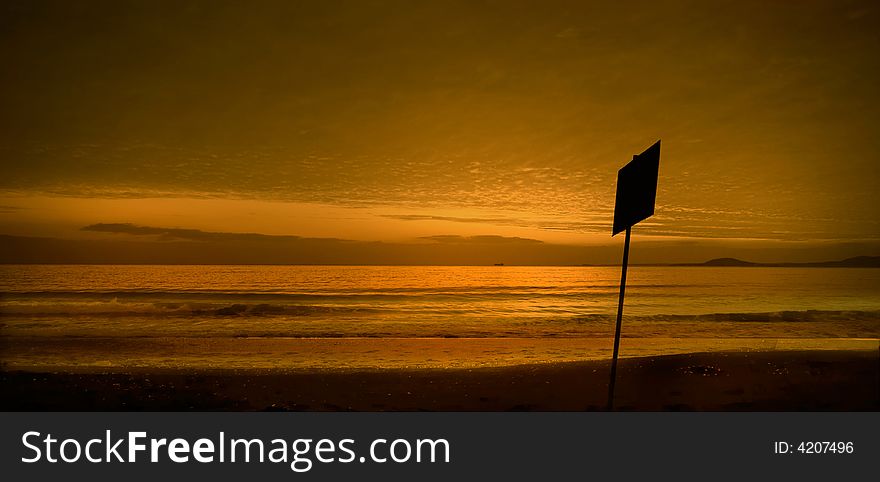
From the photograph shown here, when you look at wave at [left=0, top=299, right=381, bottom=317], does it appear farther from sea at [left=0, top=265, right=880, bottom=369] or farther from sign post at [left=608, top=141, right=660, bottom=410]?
sign post at [left=608, top=141, right=660, bottom=410]

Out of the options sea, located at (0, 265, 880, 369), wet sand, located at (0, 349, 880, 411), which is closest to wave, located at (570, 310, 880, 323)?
sea, located at (0, 265, 880, 369)

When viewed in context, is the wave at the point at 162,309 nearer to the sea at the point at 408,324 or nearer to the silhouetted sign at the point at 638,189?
the sea at the point at 408,324

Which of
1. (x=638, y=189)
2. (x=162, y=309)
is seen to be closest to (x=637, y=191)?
(x=638, y=189)

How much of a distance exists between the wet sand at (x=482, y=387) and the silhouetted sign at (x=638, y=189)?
3011 millimetres

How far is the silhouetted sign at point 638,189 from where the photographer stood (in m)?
4.59

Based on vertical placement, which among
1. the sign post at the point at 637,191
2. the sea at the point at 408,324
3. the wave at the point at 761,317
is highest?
the sign post at the point at 637,191

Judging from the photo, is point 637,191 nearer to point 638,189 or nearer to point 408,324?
point 638,189

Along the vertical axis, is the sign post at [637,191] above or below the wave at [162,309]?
above

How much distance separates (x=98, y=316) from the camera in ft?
77.2

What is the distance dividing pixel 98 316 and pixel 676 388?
23.7 meters

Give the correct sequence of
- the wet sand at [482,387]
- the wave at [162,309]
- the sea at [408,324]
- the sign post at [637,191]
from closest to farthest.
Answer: the sign post at [637,191], the wet sand at [482,387], the sea at [408,324], the wave at [162,309]

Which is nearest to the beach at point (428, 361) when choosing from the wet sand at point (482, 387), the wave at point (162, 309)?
the wet sand at point (482, 387)

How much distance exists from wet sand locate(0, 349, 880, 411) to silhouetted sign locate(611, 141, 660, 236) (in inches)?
119
